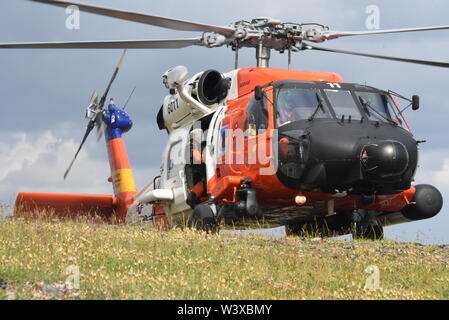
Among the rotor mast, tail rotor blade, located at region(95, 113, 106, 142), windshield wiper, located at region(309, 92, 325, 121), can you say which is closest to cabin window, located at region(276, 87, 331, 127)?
windshield wiper, located at region(309, 92, 325, 121)

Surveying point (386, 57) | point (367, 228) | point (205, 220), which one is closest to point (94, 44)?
point (205, 220)

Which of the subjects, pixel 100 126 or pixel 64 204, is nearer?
pixel 64 204

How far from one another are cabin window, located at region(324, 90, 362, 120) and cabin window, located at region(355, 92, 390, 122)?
0.65 feet

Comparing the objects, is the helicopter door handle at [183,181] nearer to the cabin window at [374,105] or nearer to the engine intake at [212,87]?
the engine intake at [212,87]

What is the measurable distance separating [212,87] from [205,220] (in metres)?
3.30

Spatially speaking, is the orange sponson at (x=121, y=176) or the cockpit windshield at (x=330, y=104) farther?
the orange sponson at (x=121, y=176)

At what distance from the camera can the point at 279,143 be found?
13.4 meters

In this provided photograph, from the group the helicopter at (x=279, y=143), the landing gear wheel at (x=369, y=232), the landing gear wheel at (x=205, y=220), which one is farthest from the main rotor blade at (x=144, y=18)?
the landing gear wheel at (x=369, y=232)

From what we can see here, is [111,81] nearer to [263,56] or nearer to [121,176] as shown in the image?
[121,176]

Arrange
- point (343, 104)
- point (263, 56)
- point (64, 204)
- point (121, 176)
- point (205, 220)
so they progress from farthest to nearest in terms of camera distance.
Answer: point (121, 176)
point (64, 204)
point (263, 56)
point (205, 220)
point (343, 104)

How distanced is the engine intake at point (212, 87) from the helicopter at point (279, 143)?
0.02 m

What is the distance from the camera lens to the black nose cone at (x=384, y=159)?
12.7 metres
